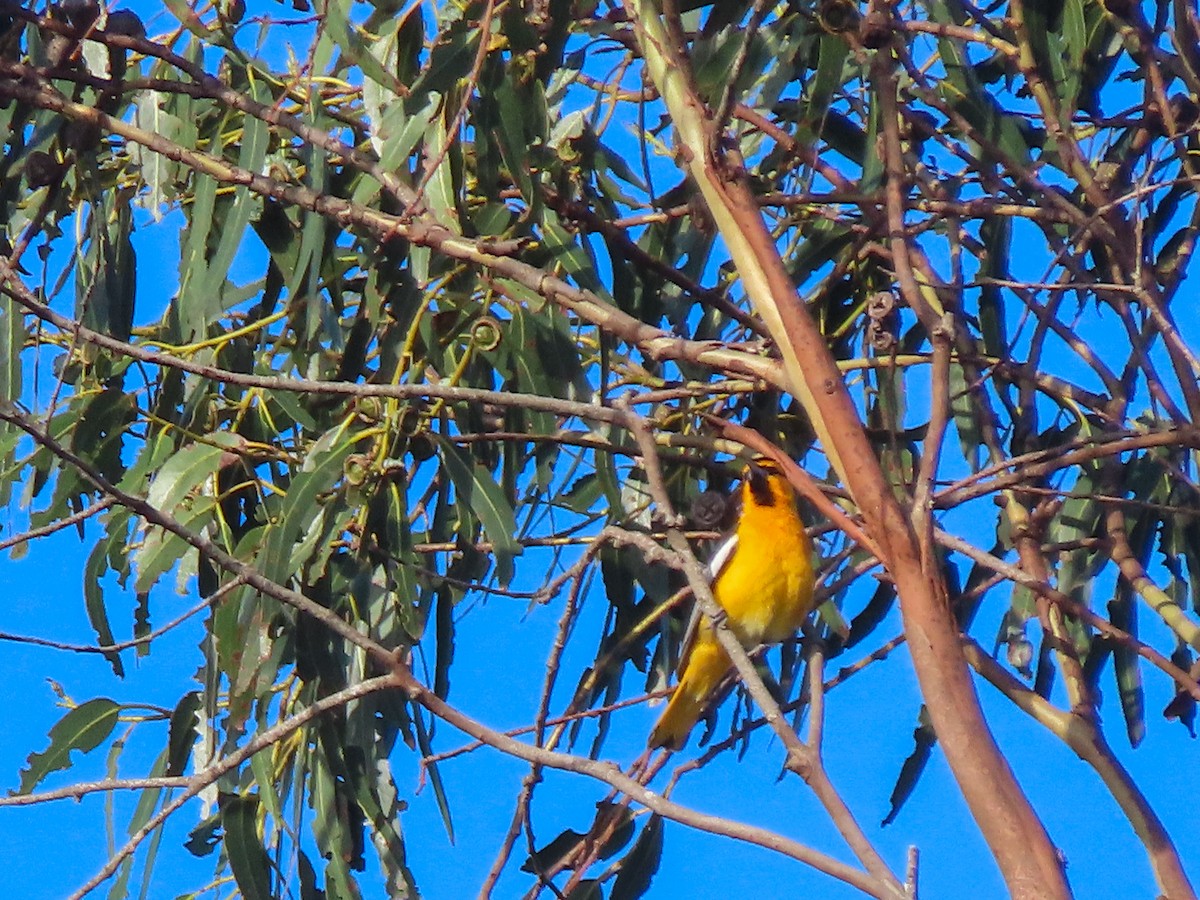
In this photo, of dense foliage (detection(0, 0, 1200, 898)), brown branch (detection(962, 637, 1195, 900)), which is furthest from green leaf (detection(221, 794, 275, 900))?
brown branch (detection(962, 637, 1195, 900))

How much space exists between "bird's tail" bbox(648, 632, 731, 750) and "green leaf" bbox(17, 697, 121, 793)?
962 millimetres

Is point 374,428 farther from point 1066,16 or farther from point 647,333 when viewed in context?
point 1066,16

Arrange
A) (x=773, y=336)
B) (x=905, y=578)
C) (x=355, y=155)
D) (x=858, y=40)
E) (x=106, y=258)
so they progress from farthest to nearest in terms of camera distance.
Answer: (x=106, y=258) < (x=355, y=155) < (x=858, y=40) < (x=773, y=336) < (x=905, y=578)

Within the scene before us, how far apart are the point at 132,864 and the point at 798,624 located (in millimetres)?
1180

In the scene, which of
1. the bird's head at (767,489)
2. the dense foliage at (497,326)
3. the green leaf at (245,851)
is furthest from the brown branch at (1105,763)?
the bird's head at (767,489)

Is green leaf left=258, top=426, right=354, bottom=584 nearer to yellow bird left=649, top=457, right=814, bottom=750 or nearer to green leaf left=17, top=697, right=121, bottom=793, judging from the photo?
green leaf left=17, top=697, right=121, bottom=793

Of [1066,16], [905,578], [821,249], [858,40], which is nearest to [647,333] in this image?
[858,40]

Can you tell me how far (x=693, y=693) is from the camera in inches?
117

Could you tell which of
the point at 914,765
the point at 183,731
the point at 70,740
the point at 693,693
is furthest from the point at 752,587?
the point at 70,740

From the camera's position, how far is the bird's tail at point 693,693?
2857 millimetres

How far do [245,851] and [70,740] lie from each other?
296 millimetres

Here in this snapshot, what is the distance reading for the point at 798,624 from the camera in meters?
2.82

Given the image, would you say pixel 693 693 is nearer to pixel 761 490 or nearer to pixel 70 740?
pixel 761 490

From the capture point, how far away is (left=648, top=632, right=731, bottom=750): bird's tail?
112 inches
